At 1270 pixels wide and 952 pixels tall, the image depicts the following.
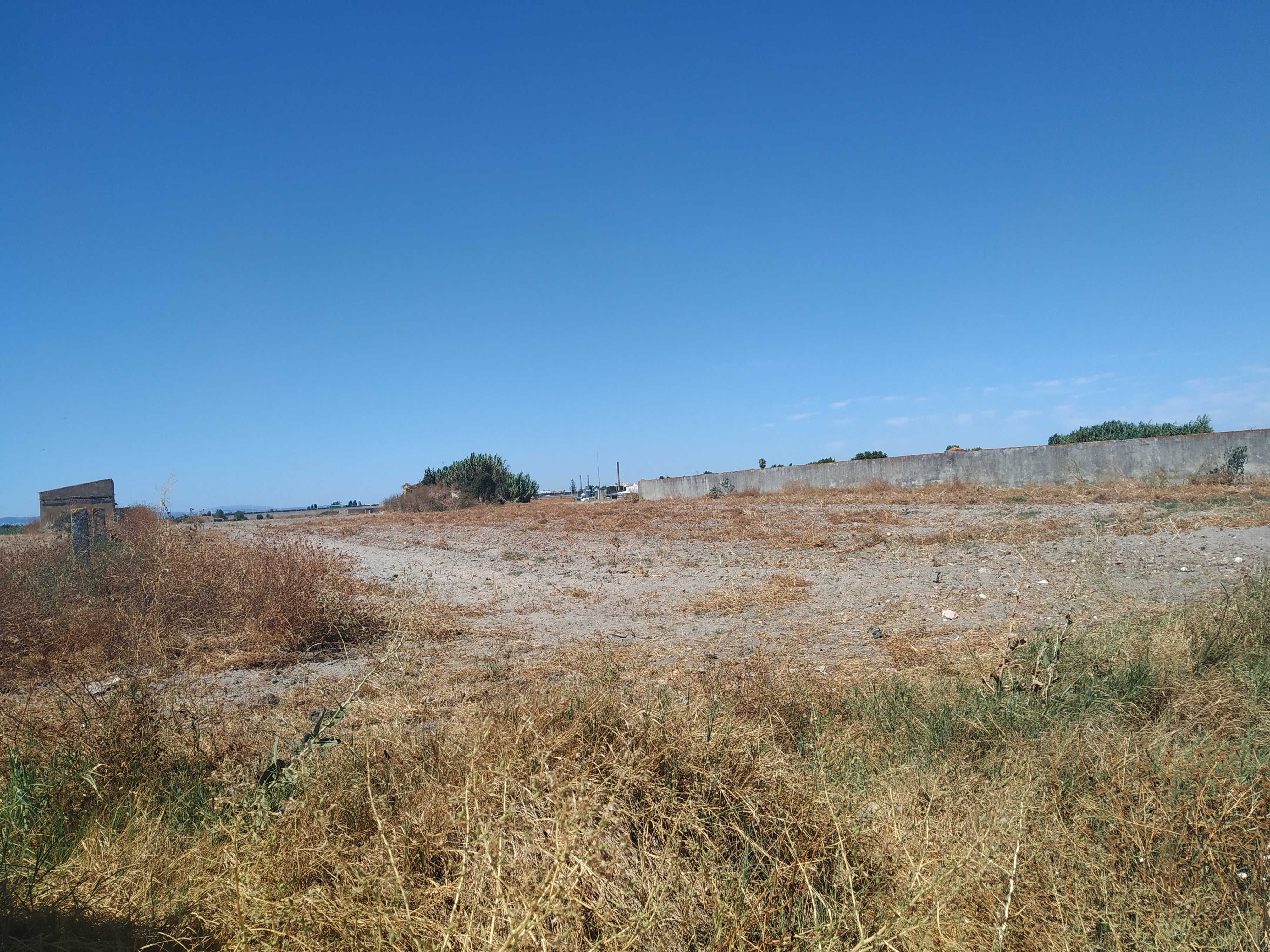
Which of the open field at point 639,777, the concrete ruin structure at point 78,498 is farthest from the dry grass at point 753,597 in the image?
the concrete ruin structure at point 78,498

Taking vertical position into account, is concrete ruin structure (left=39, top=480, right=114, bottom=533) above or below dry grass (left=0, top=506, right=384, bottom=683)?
above

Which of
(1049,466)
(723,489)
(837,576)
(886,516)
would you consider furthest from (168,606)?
(723,489)

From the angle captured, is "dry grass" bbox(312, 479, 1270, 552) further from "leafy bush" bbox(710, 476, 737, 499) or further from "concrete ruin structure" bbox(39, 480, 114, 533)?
"concrete ruin structure" bbox(39, 480, 114, 533)

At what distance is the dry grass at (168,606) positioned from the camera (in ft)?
17.4

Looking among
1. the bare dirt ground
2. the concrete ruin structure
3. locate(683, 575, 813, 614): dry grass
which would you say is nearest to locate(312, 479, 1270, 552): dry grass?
the bare dirt ground

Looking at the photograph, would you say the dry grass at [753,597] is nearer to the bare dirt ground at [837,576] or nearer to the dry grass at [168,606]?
the bare dirt ground at [837,576]

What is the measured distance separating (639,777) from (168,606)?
5922 mm

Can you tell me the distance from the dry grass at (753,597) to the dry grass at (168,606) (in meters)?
3.33

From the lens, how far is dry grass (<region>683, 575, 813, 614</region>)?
7180 millimetres

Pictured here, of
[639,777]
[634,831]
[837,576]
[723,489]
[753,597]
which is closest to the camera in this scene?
[634,831]

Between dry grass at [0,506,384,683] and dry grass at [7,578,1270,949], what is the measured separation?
1.89m

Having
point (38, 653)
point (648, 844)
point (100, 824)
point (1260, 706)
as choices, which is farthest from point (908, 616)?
point (38, 653)

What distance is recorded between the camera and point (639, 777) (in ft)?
7.32

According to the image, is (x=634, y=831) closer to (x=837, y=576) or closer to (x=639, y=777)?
(x=639, y=777)
